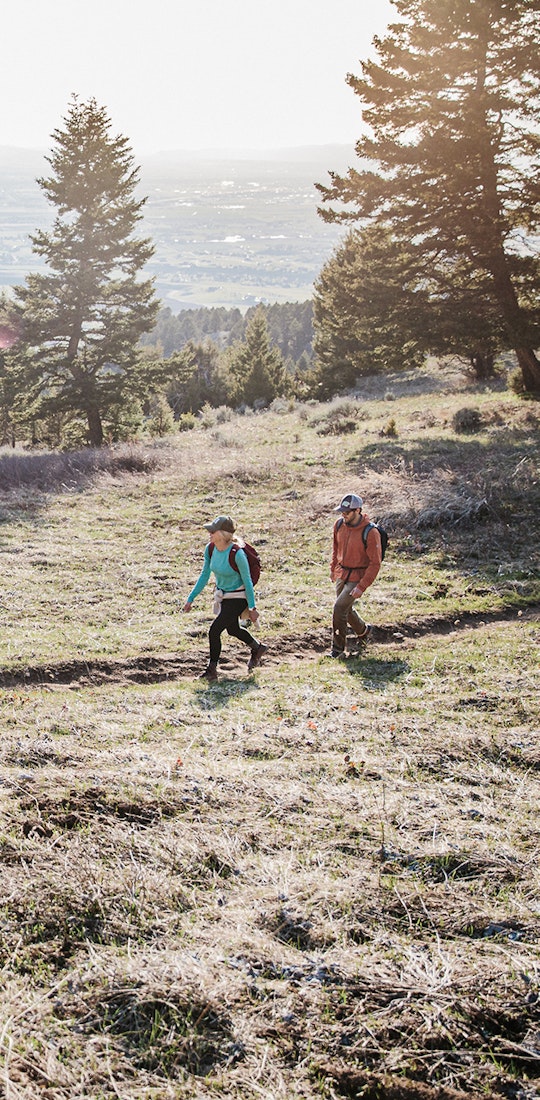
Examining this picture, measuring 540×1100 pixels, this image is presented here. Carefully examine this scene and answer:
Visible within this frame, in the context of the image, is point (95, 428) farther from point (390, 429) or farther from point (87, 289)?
point (390, 429)

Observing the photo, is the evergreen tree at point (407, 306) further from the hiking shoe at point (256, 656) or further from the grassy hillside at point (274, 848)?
the hiking shoe at point (256, 656)

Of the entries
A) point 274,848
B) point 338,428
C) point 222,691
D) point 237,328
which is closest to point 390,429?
point 338,428

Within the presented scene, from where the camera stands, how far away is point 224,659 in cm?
862

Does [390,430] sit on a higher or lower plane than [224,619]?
higher

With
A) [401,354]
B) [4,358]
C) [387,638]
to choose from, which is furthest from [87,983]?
[4,358]

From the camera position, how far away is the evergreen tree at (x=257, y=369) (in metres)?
50.3

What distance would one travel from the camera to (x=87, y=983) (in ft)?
9.25

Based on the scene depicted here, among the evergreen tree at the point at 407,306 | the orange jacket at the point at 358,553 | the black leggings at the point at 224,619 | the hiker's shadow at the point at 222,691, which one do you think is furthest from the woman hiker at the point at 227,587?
the evergreen tree at the point at 407,306

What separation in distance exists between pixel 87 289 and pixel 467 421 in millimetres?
17607

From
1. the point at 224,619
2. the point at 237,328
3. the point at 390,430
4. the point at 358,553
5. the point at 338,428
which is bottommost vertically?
the point at 224,619

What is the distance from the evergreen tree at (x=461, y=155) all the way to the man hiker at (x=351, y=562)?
13.7 metres

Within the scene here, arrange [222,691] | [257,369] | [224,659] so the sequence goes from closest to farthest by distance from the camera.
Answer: [222,691], [224,659], [257,369]

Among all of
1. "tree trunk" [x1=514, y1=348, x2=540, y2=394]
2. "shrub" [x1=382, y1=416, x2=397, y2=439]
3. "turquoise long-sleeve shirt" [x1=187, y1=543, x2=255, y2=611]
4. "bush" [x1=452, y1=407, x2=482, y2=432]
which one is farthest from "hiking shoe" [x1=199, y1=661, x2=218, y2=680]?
"tree trunk" [x1=514, y1=348, x2=540, y2=394]

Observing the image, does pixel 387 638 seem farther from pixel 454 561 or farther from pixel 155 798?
pixel 155 798
